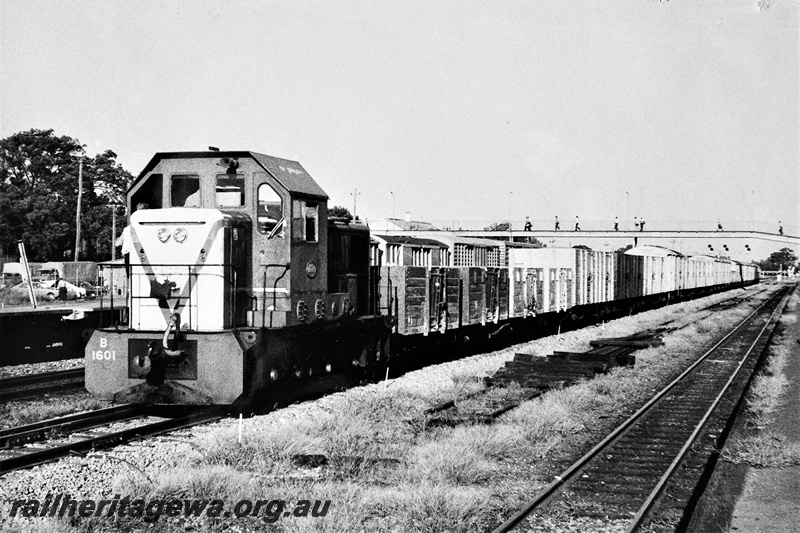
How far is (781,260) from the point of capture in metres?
167

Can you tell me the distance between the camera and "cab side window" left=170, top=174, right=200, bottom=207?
9.53 metres

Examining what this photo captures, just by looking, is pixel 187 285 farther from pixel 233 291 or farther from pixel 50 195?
pixel 50 195

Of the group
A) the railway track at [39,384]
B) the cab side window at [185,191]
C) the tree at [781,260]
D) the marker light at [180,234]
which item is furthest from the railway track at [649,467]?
the tree at [781,260]

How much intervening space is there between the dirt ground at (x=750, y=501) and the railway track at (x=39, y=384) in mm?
8758

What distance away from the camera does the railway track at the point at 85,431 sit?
23.5ft

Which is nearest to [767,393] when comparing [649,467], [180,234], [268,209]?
[649,467]

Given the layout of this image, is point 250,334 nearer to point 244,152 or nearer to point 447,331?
point 244,152

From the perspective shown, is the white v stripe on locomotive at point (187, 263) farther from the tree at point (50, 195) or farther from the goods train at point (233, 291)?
the tree at point (50, 195)

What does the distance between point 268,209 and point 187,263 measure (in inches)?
49.0

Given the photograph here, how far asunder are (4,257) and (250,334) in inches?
1534

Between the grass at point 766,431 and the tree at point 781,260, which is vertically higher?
the tree at point 781,260

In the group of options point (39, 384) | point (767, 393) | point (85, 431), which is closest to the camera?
point (85, 431)

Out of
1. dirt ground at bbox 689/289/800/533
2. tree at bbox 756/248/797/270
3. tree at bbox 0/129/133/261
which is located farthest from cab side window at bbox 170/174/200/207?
tree at bbox 756/248/797/270

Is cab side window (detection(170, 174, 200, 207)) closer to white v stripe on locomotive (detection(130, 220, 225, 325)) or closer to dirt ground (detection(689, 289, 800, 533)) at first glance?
white v stripe on locomotive (detection(130, 220, 225, 325))
